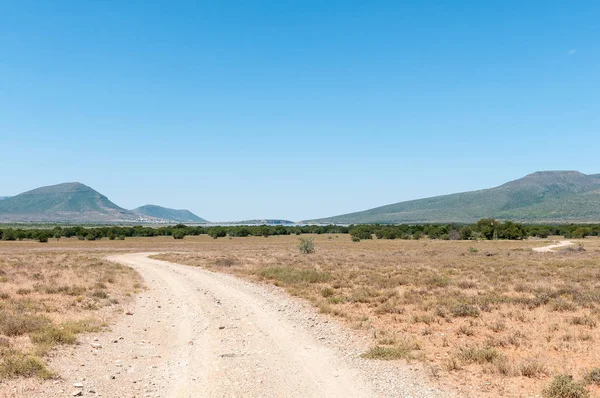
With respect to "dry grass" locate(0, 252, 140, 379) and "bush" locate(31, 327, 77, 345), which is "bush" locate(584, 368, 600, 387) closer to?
"dry grass" locate(0, 252, 140, 379)

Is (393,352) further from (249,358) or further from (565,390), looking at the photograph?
(565,390)

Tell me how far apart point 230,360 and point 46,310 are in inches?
402

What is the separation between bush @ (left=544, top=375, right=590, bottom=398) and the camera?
878 centimetres

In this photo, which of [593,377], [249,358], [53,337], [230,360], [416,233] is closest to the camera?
[593,377]

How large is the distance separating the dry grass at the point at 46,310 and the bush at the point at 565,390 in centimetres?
1073

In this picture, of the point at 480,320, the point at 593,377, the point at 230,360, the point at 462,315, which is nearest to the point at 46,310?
the point at 230,360

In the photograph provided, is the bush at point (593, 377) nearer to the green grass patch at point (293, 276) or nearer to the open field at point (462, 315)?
the open field at point (462, 315)

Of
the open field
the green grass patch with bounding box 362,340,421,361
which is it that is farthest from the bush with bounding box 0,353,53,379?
the green grass patch with bounding box 362,340,421,361

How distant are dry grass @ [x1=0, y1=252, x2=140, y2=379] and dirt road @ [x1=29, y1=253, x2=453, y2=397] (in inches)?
30.9

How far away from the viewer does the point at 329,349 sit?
1281cm

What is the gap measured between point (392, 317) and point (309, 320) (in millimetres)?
3310

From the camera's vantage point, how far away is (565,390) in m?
8.80

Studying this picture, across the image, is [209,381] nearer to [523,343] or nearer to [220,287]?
[523,343]

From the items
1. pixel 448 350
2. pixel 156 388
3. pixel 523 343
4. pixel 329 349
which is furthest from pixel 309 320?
pixel 156 388
